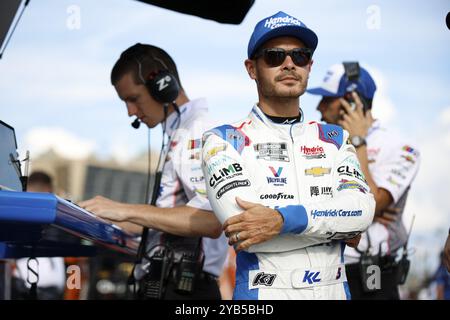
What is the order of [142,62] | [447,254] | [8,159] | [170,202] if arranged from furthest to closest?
A: [142,62]
[170,202]
[8,159]
[447,254]

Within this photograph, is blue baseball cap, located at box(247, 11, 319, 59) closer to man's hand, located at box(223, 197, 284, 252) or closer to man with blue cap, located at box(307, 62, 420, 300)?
man's hand, located at box(223, 197, 284, 252)

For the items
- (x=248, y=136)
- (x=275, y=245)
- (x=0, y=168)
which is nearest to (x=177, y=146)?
(x=0, y=168)

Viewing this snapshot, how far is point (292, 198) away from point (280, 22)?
0.75 metres

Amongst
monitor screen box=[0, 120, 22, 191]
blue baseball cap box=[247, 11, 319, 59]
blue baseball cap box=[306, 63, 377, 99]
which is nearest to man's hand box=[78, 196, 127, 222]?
monitor screen box=[0, 120, 22, 191]

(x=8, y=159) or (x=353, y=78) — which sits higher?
(x=353, y=78)

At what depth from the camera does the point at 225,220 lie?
3.06m

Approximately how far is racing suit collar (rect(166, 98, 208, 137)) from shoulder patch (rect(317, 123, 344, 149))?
149 centimetres

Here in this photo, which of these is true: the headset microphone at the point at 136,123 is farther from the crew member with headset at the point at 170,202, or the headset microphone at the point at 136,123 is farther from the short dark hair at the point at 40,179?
the short dark hair at the point at 40,179

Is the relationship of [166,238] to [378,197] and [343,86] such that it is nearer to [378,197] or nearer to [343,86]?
[378,197]

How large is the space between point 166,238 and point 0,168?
106 centimetres

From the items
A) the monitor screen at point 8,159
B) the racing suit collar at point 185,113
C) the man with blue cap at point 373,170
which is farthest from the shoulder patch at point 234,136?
the man with blue cap at point 373,170

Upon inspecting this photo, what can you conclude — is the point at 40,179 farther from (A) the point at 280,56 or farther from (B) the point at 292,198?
(B) the point at 292,198

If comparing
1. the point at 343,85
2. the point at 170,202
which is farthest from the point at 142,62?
the point at 343,85

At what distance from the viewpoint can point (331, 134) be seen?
3381 millimetres
